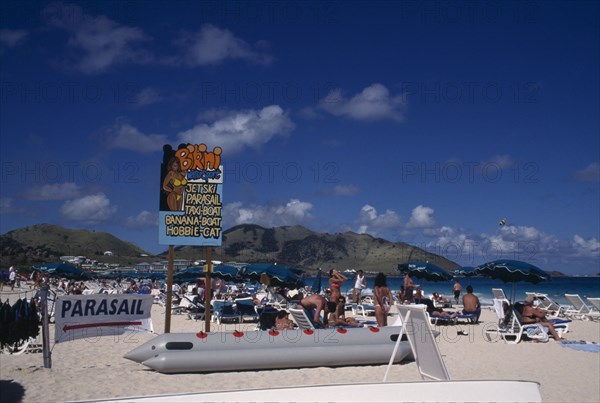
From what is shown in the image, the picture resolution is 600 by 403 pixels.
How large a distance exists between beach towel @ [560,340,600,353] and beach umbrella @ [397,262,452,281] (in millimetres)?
5583

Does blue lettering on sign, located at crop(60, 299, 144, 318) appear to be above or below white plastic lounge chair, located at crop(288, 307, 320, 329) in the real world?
above

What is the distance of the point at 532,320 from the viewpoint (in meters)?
12.3

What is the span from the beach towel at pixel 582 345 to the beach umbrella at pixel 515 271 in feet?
5.16

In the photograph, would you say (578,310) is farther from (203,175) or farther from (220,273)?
(203,175)

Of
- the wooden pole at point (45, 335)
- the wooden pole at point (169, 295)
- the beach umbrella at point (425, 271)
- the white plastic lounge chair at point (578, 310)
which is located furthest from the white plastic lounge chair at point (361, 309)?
the wooden pole at point (45, 335)

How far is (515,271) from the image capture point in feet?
42.5

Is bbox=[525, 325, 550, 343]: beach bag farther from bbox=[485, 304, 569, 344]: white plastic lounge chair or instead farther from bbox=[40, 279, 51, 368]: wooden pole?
bbox=[40, 279, 51, 368]: wooden pole

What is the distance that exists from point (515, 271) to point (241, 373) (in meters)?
7.75

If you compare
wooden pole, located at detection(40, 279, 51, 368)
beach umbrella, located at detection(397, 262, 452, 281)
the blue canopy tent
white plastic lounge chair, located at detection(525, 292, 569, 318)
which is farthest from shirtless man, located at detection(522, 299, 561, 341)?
wooden pole, located at detection(40, 279, 51, 368)

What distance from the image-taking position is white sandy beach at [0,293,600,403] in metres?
7.14

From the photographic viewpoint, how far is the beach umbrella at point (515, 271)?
1295cm

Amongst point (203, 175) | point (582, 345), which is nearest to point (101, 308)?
point (203, 175)

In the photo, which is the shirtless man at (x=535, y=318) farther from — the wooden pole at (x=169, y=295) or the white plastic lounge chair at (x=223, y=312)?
the wooden pole at (x=169, y=295)

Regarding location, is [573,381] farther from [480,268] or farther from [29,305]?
[29,305]
